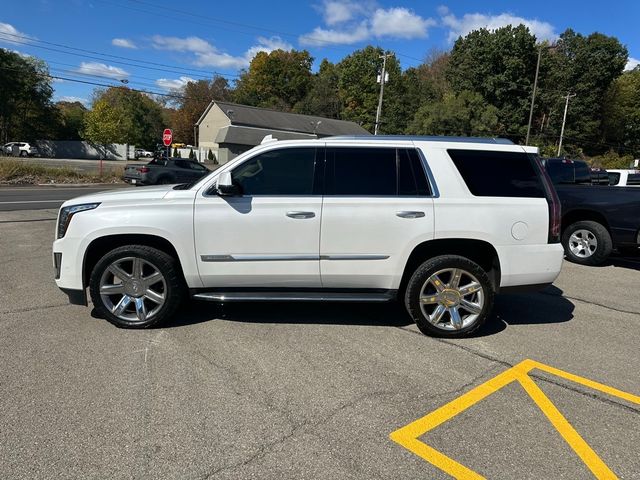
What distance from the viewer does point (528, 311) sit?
540 cm

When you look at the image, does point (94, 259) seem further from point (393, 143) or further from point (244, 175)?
point (393, 143)

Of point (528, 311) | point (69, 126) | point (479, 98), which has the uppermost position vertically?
point (479, 98)

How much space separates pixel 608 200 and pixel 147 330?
7.37m

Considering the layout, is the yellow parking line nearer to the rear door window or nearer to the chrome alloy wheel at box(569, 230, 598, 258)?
the rear door window

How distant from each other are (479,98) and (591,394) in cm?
5792

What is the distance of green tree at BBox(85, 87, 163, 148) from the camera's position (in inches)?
2425

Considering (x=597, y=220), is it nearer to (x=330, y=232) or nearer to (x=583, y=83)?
(x=330, y=232)

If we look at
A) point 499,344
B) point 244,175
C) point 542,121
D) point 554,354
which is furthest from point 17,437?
point 542,121

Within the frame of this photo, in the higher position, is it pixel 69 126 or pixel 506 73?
pixel 506 73

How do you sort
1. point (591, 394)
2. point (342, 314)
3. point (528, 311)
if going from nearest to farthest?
point (591, 394)
point (342, 314)
point (528, 311)

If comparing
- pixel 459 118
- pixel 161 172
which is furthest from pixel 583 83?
pixel 161 172

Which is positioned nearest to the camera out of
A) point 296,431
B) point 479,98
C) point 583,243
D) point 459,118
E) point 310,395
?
point 296,431

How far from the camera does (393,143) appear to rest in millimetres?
4457

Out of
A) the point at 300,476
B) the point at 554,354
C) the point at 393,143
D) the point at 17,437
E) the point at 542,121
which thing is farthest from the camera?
the point at 542,121
